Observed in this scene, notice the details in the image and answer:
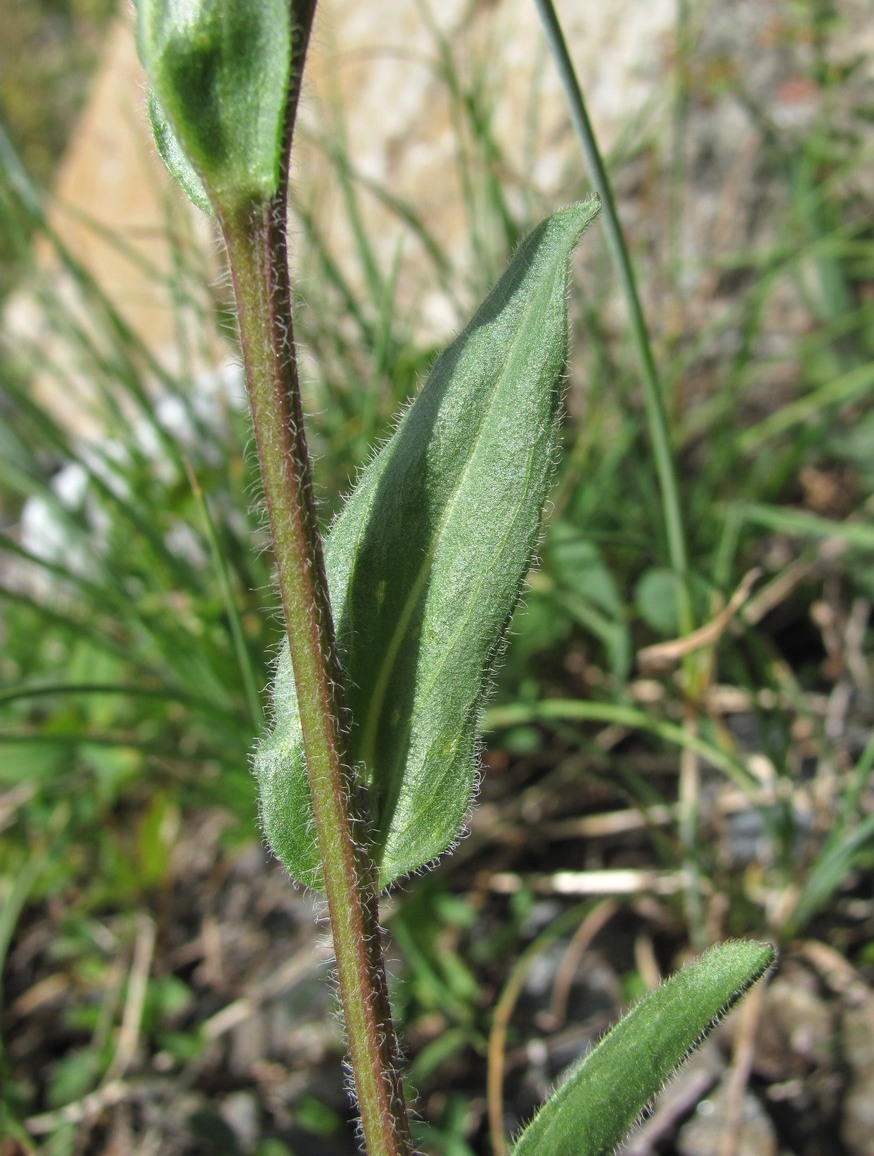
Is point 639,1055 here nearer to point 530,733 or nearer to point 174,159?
point 174,159

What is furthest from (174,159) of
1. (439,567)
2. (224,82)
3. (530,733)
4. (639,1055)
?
(530,733)

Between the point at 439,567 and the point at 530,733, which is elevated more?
the point at 439,567

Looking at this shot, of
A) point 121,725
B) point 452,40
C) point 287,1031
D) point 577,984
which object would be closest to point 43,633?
point 121,725

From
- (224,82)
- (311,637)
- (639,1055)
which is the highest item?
(224,82)

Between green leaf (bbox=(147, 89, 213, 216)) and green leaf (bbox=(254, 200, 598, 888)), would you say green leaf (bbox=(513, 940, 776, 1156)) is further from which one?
green leaf (bbox=(147, 89, 213, 216))

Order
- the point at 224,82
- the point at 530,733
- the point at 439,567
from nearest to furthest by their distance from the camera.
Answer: the point at 224,82
the point at 439,567
the point at 530,733
